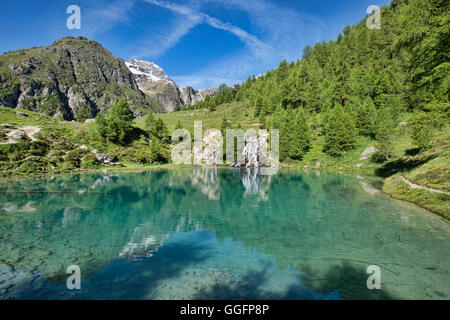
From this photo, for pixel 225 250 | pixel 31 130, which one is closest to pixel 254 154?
pixel 225 250

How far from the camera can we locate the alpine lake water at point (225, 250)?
25.1 feet

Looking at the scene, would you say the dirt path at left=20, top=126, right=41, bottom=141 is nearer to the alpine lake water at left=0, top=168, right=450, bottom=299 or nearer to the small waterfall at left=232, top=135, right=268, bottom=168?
the alpine lake water at left=0, top=168, right=450, bottom=299

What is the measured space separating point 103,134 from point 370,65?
100m

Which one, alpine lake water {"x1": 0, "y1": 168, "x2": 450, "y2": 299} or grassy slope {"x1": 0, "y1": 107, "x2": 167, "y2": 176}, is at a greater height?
grassy slope {"x1": 0, "y1": 107, "x2": 167, "y2": 176}

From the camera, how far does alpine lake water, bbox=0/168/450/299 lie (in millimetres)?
7641

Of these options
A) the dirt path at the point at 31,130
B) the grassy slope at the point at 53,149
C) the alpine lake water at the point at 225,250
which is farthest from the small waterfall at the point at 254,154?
the dirt path at the point at 31,130

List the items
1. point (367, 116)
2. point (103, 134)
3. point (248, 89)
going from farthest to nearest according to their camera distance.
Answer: point (248, 89), point (103, 134), point (367, 116)

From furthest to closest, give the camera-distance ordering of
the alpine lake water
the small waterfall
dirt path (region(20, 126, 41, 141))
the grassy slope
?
1. the small waterfall
2. dirt path (region(20, 126, 41, 141))
3. the grassy slope
4. the alpine lake water

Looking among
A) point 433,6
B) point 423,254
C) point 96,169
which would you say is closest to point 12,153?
point 96,169

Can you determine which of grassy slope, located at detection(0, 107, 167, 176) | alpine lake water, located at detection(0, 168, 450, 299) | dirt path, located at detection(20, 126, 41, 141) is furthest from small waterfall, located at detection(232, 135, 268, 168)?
dirt path, located at detection(20, 126, 41, 141)

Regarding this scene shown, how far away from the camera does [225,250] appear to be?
11164mm

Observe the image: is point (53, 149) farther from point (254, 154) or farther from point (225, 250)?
point (225, 250)
